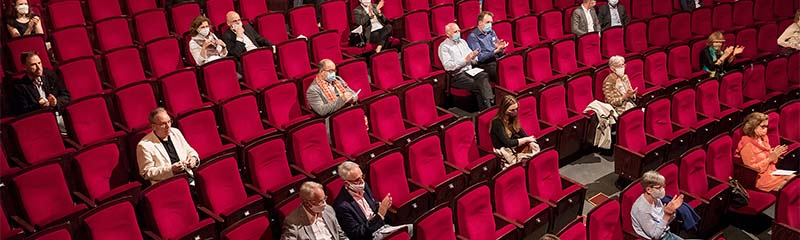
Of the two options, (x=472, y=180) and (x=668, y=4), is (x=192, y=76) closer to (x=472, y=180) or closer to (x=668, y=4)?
(x=472, y=180)

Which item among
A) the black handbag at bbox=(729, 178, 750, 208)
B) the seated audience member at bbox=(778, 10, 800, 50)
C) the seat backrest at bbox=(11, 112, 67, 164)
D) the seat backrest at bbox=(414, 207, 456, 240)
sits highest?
the seat backrest at bbox=(11, 112, 67, 164)

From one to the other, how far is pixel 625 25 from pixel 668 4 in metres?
0.70

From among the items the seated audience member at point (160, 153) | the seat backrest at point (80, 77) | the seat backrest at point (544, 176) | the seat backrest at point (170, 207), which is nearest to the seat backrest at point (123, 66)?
the seat backrest at point (80, 77)

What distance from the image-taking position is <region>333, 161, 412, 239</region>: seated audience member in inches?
105

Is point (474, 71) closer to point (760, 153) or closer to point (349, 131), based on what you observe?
point (349, 131)

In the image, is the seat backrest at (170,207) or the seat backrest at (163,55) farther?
the seat backrest at (163,55)

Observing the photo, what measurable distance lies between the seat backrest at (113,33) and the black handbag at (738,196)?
124 inches

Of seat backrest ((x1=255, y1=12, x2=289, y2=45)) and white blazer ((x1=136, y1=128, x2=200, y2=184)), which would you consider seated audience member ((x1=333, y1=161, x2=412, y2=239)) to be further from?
seat backrest ((x1=255, y1=12, x2=289, y2=45))

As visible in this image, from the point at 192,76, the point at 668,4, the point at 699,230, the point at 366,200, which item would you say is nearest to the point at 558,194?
the point at 699,230

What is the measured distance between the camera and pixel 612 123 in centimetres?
385

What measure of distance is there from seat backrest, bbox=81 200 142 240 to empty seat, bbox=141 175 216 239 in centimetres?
8

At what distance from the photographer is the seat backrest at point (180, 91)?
3484mm

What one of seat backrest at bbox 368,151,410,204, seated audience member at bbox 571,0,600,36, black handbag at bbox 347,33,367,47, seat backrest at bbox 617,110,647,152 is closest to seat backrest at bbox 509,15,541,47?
seated audience member at bbox 571,0,600,36

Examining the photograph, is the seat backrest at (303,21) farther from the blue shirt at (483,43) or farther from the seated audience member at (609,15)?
the seated audience member at (609,15)
